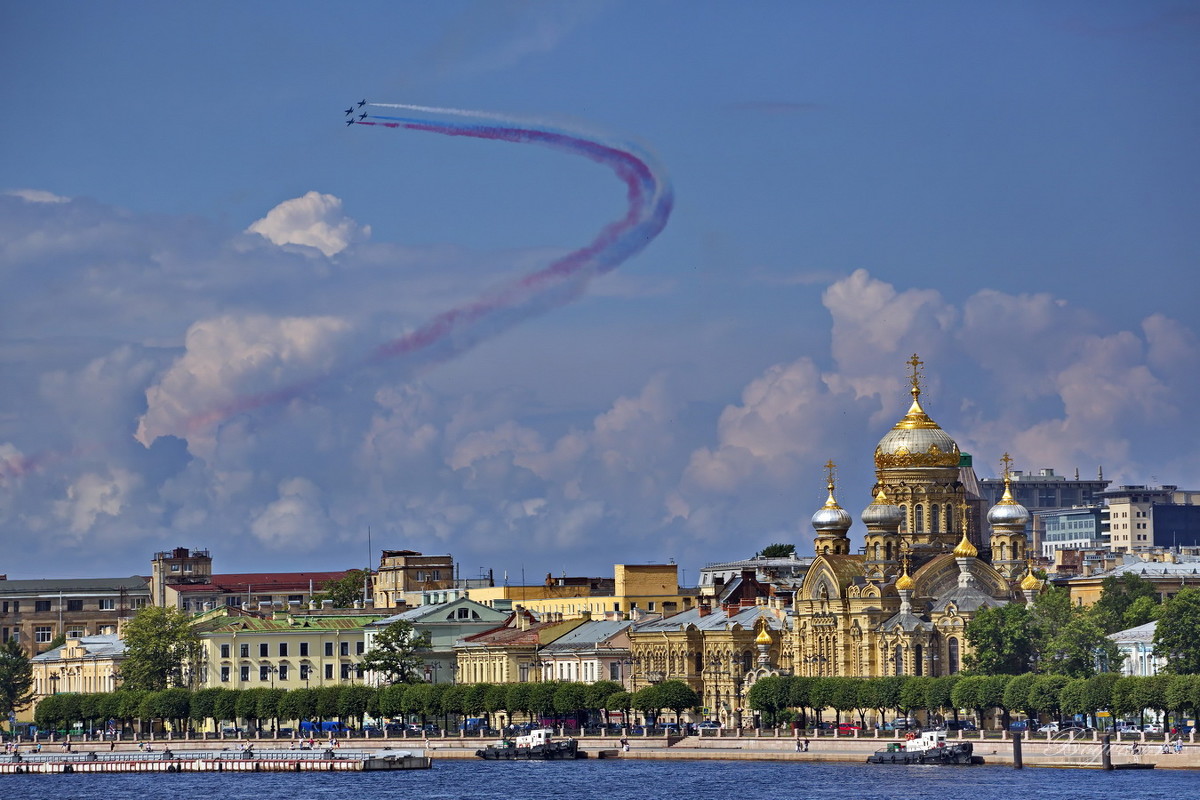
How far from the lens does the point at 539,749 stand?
431 feet

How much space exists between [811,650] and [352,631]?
4063cm

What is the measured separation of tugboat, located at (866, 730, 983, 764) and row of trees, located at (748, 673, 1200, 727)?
5.83 metres

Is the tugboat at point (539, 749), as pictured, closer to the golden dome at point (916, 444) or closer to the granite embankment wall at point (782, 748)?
the granite embankment wall at point (782, 748)

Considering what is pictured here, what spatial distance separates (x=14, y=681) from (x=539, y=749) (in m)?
65.0

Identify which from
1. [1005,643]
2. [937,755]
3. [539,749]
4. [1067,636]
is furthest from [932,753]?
[539,749]

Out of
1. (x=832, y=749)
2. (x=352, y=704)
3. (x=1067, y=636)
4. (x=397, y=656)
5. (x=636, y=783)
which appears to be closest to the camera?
(x=636, y=783)

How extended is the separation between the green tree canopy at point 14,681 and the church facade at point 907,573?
61.4 meters

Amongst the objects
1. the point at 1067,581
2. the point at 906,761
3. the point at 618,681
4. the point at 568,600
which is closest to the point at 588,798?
the point at 906,761

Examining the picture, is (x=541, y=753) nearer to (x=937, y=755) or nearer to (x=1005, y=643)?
(x=1005, y=643)

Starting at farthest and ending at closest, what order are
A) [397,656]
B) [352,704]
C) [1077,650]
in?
[397,656] → [352,704] → [1077,650]

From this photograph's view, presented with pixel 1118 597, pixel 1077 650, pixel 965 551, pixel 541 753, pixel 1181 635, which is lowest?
pixel 541 753

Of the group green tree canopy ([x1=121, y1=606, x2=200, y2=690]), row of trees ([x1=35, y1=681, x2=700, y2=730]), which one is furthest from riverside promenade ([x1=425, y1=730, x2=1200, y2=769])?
green tree canopy ([x1=121, y1=606, x2=200, y2=690])

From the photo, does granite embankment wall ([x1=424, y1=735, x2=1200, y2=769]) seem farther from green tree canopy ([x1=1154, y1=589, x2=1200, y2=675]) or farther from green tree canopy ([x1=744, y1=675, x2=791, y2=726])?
green tree canopy ([x1=1154, y1=589, x2=1200, y2=675])

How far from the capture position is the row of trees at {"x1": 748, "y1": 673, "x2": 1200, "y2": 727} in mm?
113438
